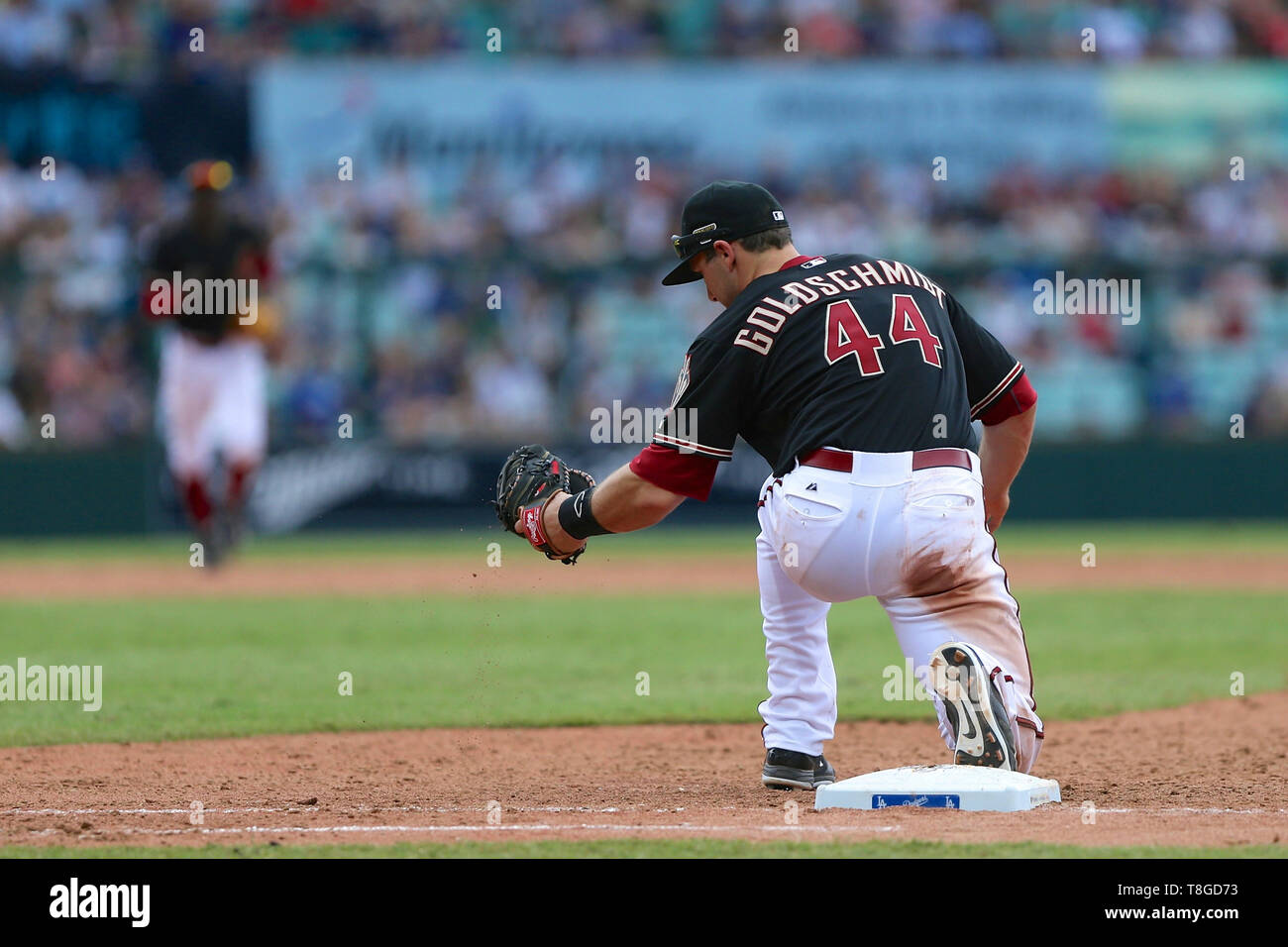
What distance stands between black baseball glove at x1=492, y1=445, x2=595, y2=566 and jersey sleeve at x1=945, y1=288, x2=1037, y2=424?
1.32 m

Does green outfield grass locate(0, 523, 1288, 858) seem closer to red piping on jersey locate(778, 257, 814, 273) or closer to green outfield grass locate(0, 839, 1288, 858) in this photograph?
green outfield grass locate(0, 839, 1288, 858)

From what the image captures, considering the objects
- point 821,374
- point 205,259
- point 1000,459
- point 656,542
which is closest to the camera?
point 821,374

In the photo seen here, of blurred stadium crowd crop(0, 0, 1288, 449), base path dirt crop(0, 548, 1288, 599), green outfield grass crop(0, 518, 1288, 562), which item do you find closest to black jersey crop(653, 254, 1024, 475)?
base path dirt crop(0, 548, 1288, 599)

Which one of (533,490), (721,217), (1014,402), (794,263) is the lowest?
(533,490)

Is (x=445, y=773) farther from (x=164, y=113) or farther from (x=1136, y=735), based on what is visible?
(x=164, y=113)

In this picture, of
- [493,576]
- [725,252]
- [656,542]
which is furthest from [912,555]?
[656,542]

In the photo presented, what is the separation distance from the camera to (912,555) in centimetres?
526

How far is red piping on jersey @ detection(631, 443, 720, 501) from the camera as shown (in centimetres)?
538

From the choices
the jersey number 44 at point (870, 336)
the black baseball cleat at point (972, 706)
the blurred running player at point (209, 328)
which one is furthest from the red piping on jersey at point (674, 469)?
Result: the blurred running player at point (209, 328)

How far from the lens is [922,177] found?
826 inches

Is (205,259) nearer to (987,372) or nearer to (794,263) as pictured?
(794,263)

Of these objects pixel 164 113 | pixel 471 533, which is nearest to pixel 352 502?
pixel 471 533

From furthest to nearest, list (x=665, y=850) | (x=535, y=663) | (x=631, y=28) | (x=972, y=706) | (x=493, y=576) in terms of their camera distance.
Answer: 1. (x=631, y=28)
2. (x=493, y=576)
3. (x=535, y=663)
4. (x=972, y=706)
5. (x=665, y=850)

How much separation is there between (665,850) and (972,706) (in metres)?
1.25
